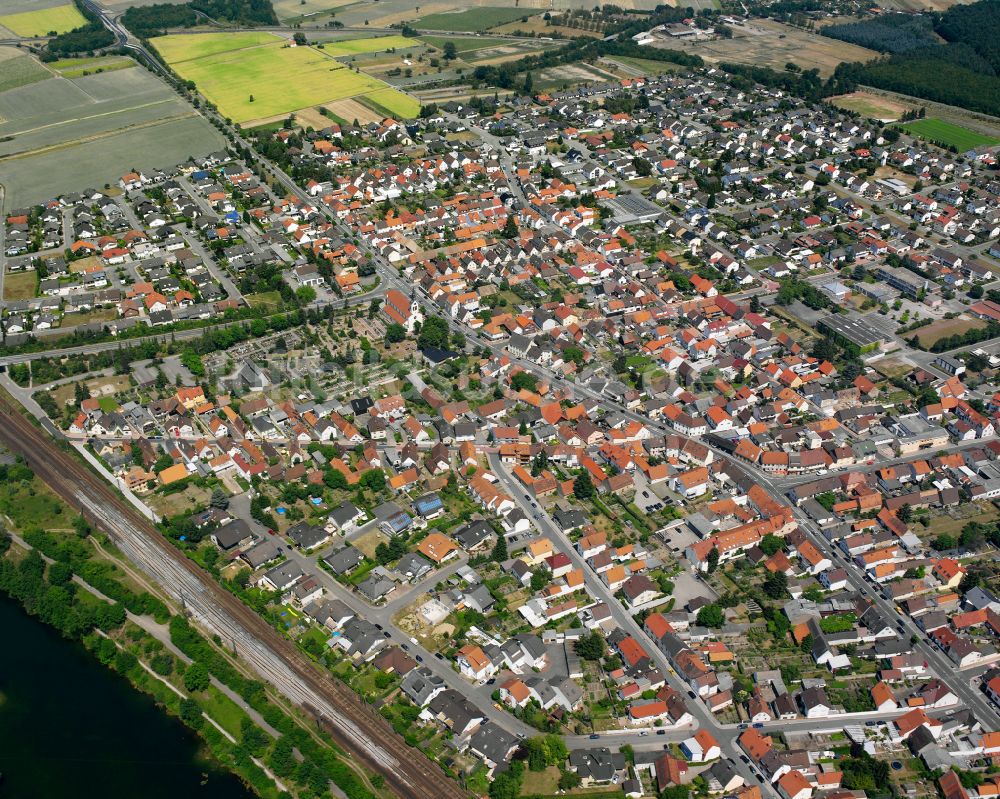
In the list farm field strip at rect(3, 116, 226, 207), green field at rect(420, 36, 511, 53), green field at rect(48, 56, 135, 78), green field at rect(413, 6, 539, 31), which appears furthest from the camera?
green field at rect(413, 6, 539, 31)

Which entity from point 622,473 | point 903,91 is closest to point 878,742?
point 622,473

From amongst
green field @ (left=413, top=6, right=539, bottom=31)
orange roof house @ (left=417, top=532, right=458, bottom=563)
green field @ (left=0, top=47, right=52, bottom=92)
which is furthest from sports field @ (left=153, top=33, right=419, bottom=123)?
orange roof house @ (left=417, top=532, right=458, bottom=563)

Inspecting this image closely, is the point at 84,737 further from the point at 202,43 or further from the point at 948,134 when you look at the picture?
the point at 202,43

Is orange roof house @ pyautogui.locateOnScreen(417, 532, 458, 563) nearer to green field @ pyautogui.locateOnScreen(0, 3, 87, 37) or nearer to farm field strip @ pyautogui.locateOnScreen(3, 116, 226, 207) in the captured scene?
farm field strip @ pyautogui.locateOnScreen(3, 116, 226, 207)

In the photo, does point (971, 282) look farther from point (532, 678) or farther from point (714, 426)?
point (532, 678)

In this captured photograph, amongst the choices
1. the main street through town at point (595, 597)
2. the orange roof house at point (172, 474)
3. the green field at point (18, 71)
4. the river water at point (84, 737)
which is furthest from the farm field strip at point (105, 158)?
the river water at point (84, 737)

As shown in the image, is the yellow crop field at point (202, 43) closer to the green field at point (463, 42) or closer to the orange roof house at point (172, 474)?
the green field at point (463, 42)
